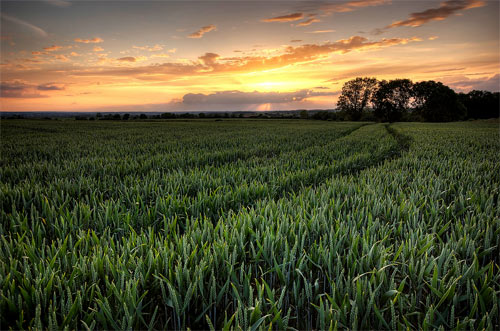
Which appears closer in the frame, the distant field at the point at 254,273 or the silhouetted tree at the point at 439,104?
the distant field at the point at 254,273

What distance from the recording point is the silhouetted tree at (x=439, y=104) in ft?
253

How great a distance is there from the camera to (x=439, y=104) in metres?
77.7

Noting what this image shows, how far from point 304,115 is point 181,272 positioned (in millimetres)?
92417

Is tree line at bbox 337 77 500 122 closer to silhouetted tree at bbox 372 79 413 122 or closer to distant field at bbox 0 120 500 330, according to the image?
silhouetted tree at bbox 372 79 413 122

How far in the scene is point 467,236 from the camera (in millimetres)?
2273

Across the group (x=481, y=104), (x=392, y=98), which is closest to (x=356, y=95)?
(x=392, y=98)

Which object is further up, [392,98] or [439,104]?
[392,98]

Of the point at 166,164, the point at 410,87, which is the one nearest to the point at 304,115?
the point at 410,87

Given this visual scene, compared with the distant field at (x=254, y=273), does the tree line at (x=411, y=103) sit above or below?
above

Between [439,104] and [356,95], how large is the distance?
24.1 m

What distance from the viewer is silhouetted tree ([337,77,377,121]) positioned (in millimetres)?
89562

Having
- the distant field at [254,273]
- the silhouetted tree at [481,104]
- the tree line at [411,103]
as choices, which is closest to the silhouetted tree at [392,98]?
the tree line at [411,103]

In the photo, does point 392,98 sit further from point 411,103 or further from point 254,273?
point 254,273

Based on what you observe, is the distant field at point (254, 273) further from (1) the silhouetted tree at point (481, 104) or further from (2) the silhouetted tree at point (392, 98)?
(1) the silhouetted tree at point (481, 104)
